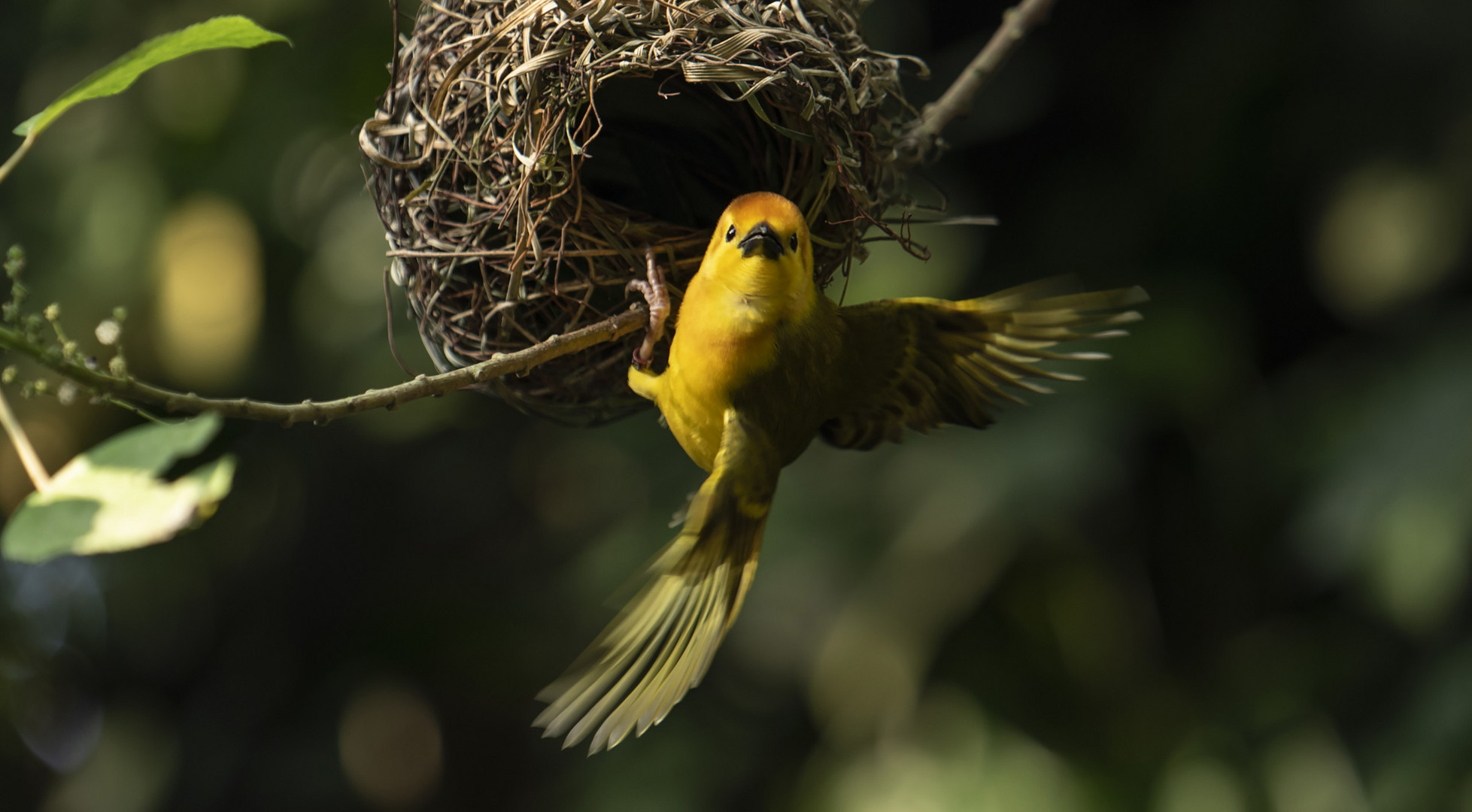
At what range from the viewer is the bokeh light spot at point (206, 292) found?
13.2 feet

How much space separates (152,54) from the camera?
772mm

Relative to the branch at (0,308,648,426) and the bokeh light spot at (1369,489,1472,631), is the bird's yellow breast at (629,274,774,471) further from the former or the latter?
the bokeh light spot at (1369,489,1472,631)

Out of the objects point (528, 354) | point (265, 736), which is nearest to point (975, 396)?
point (528, 354)

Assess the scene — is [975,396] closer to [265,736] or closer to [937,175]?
[937,175]

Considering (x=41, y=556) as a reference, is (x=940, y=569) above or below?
below

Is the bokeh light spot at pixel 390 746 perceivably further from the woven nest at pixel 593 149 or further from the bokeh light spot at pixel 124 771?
the woven nest at pixel 593 149

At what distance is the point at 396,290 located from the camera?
3.54m

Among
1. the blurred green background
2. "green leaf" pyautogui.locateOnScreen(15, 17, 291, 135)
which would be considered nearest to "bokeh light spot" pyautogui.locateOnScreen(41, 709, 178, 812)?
the blurred green background

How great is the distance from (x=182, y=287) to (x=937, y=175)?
2840mm

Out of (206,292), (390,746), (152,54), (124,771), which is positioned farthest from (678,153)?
(124,771)

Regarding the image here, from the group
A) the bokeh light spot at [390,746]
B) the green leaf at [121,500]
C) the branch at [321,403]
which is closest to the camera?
the branch at [321,403]

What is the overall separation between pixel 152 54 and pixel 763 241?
512 mm

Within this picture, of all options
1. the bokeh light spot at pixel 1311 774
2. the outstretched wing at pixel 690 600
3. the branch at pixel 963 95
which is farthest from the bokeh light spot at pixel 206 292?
the bokeh light spot at pixel 1311 774

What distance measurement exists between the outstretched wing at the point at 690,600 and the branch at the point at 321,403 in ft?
0.58
